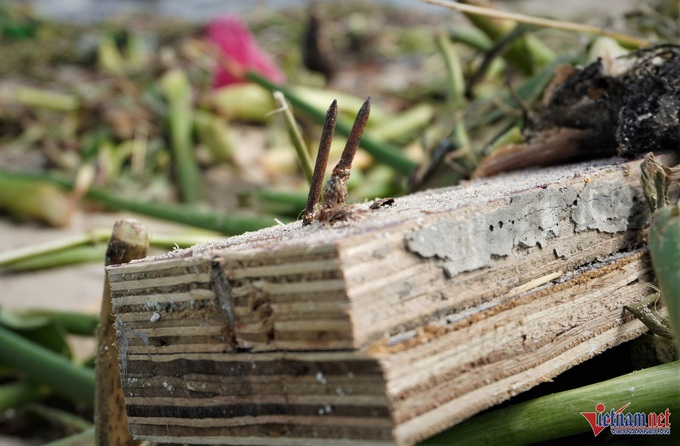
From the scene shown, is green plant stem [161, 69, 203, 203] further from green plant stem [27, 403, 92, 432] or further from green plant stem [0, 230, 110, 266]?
green plant stem [27, 403, 92, 432]

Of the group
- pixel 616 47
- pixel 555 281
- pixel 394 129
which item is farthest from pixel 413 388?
pixel 394 129

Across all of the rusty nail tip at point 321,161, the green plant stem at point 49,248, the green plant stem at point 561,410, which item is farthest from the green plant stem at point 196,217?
the green plant stem at point 561,410

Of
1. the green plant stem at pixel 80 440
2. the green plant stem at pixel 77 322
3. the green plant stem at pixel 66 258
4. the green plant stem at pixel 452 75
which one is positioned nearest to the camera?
the green plant stem at pixel 80 440

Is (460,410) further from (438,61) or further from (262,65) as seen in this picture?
(438,61)

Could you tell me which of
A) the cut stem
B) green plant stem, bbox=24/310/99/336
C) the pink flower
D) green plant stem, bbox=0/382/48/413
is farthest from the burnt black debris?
the pink flower

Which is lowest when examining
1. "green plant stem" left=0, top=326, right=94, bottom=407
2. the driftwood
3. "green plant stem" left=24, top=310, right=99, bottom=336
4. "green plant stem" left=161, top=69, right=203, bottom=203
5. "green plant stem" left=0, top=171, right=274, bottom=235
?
the driftwood

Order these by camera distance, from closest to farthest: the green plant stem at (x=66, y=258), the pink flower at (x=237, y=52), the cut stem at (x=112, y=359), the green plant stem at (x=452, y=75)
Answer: the cut stem at (x=112, y=359)
the green plant stem at (x=452, y=75)
the green plant stem at (x=66, y=258)
the pink flower at (x=237, y=52)

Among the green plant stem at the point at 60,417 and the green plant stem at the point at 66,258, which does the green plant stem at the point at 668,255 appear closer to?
the green plant stem at the point at 60,417
